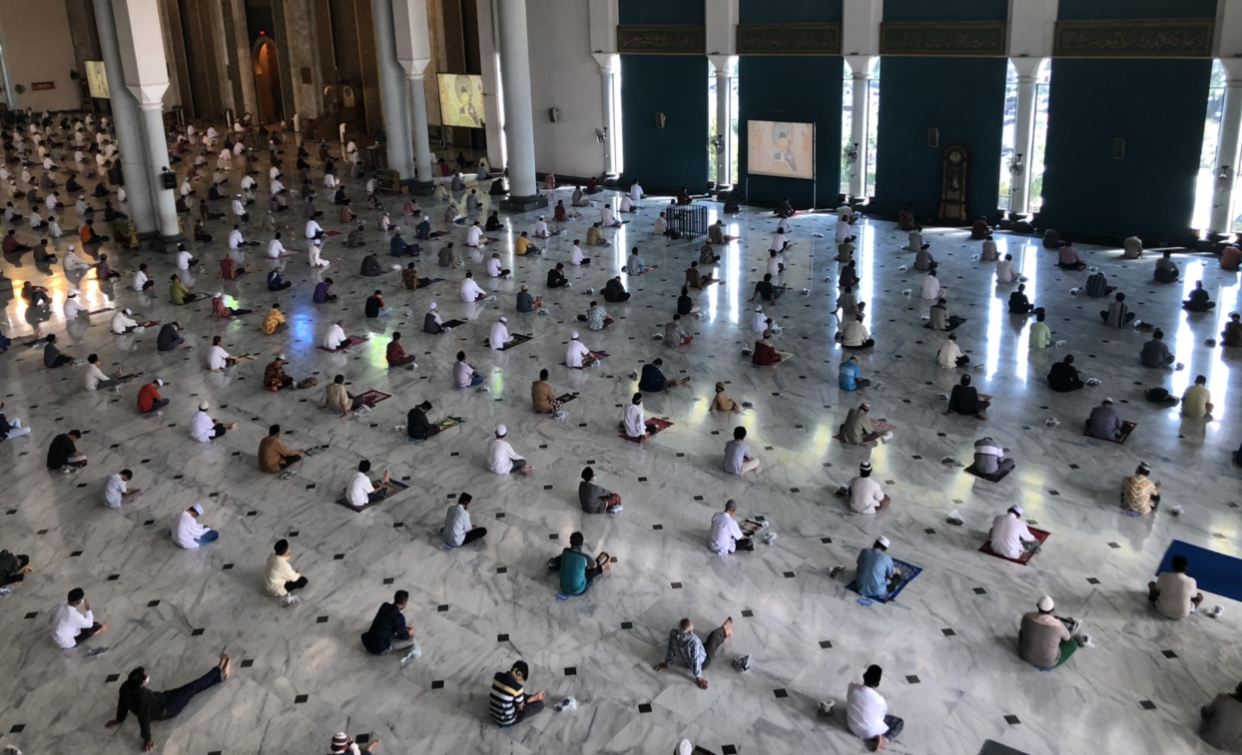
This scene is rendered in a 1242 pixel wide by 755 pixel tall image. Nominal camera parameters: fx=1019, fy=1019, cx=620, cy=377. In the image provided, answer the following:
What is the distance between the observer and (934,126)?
24.8 metres

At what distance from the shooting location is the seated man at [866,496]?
455 inches

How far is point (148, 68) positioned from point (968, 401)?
19.5m

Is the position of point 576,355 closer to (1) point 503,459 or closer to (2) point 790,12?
(1) point 503,459

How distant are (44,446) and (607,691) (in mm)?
9790

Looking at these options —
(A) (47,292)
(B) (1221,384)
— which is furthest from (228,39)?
(B) (1221,384)

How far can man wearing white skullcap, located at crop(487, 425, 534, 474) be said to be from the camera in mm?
12867

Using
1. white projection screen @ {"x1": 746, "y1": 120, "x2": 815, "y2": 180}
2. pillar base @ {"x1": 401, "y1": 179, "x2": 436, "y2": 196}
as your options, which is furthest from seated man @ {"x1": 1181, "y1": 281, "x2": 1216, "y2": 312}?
pillar base @ {"x1": 401, "y1": 179, "x2": 436, "y2": 196}

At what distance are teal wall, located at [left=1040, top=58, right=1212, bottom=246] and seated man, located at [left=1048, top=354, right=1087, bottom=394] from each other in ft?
31.2

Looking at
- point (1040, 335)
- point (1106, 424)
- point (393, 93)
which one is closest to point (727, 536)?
point (1106, 424)

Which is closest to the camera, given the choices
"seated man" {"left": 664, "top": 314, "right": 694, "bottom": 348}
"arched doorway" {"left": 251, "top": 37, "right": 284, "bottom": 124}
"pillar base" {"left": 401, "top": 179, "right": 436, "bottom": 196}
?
"seated man" {"left": 664, "top": 314, "right": 694, "bottom": 348}

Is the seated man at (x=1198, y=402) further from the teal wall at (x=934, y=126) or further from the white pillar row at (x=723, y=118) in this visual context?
the white pillar row at (x=723, y=118)

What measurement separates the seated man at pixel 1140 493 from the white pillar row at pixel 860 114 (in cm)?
1622

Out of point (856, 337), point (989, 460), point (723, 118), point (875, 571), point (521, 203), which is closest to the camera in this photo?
point (875, 571)

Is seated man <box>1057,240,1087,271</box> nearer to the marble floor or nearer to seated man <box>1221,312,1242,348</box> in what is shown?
the marble floor
